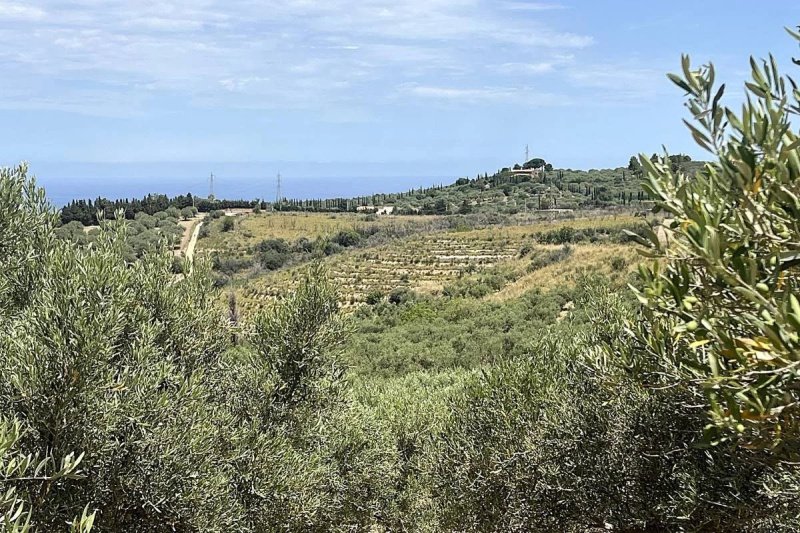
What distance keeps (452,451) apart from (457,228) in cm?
6429

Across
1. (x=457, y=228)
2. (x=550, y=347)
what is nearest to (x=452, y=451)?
(x=550, y=347)

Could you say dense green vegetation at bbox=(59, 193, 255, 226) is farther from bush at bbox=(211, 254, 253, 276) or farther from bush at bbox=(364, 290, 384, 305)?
bush at bbox=(364, 290, 384, 305)

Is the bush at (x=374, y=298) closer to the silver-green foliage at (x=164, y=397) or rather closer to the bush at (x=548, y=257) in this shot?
the bush at (x=548, y=257)

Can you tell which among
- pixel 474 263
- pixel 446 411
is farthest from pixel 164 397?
pixel 474 263

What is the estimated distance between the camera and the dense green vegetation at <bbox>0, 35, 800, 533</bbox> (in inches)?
136

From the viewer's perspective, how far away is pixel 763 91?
3514 mm

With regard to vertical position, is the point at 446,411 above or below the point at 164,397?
below

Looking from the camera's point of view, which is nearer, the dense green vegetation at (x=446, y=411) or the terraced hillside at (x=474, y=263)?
the dense green vegetation at (x=446, y=411)

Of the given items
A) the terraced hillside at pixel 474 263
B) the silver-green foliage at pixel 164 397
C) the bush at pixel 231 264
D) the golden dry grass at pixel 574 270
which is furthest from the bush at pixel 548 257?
the silver-green foliage at pixel 164 397

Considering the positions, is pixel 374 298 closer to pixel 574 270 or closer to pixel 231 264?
pixel 574 270

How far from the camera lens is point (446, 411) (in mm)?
13203

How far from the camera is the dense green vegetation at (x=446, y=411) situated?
3.45 m

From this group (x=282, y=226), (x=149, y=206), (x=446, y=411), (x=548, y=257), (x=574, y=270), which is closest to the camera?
(x=446, y=411)

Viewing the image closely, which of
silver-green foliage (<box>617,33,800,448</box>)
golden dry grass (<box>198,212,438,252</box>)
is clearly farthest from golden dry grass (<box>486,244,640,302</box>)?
silver-green foliage (<box>617,33,800,448</box>)
